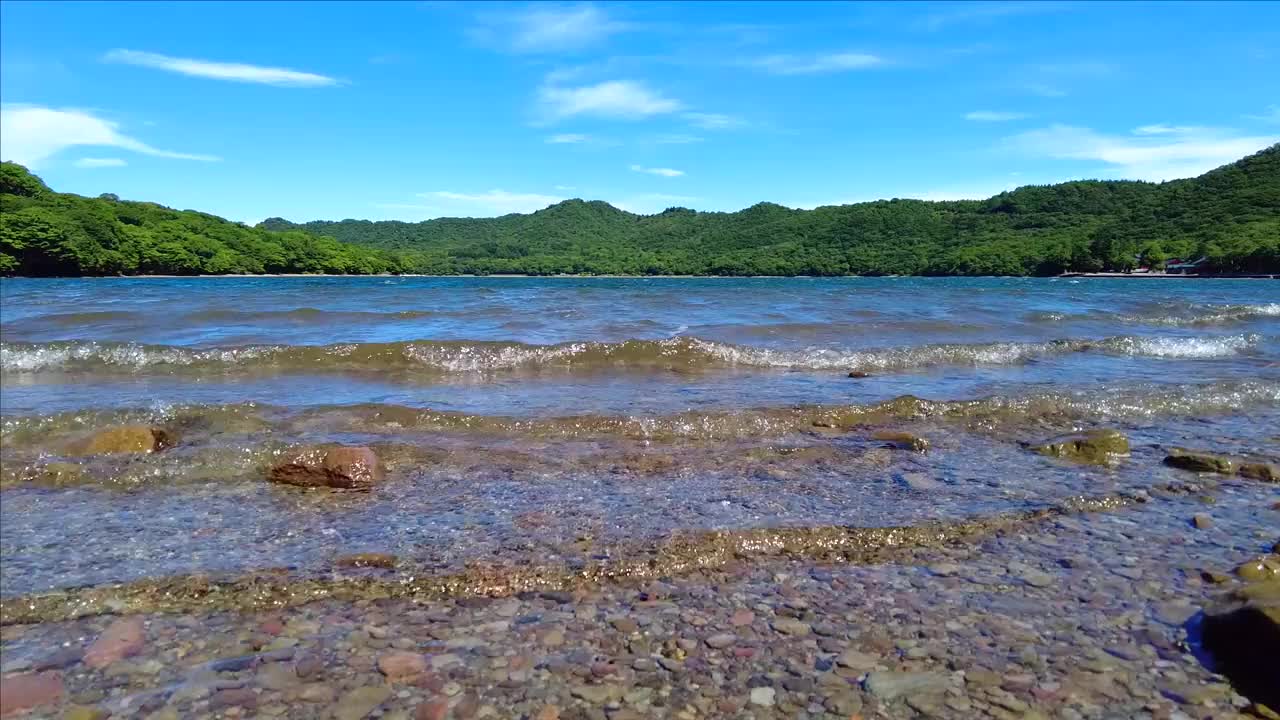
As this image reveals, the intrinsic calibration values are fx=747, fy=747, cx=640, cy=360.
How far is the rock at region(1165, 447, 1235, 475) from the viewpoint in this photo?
5.82 metres

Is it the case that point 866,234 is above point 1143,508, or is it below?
above

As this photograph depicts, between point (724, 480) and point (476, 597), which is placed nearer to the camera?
point (476, 597)

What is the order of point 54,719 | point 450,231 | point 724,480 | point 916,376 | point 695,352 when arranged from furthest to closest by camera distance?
1. point 450,231
2. point 695,352
3. point 916,376
4. point 724,480
5. point 54,719

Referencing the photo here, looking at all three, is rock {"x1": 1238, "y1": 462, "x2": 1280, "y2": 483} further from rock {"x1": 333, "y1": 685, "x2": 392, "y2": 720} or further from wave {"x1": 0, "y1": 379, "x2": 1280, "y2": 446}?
rock {"x1": 333, "y1": 685, "x2": 392, "y2": 720}

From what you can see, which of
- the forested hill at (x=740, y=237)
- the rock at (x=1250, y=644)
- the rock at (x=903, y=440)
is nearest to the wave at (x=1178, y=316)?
the rock at (x=903, y=440)

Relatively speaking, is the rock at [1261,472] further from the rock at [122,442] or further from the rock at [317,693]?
the rock at [122,442]

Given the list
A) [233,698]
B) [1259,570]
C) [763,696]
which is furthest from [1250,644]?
[233,698]

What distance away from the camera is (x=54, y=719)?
2.52 meters

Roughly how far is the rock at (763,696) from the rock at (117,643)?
2419 millimetres

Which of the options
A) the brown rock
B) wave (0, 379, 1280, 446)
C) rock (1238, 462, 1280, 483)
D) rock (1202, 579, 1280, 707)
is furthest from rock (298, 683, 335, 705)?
rock (1238, 462, 1280, 483)

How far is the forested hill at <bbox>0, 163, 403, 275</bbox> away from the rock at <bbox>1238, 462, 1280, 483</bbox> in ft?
226

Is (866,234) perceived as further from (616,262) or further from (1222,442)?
(1222,442)

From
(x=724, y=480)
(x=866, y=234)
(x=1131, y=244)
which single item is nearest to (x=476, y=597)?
(x=724, y=480)

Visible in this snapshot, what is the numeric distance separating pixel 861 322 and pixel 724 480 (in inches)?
597
